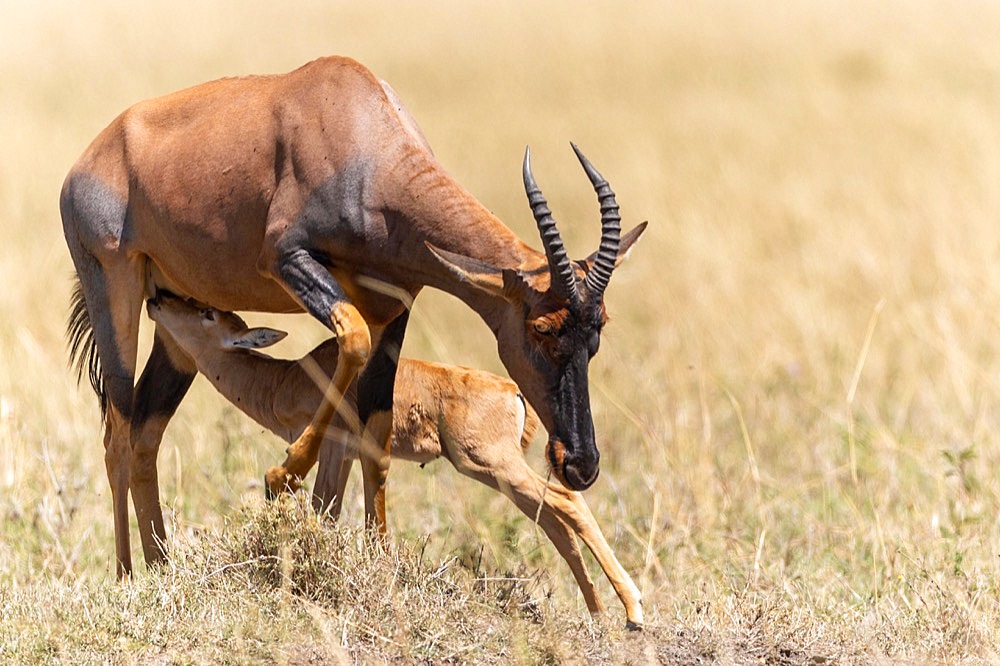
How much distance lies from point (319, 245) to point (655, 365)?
6437 millimetres

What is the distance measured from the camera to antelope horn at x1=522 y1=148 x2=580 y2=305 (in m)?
5.68

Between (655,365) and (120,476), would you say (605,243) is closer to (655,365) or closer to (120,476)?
(120,476)

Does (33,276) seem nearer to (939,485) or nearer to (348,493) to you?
(348,493)

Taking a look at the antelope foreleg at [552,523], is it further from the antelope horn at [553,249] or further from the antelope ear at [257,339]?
the antelope horn at [553,249]

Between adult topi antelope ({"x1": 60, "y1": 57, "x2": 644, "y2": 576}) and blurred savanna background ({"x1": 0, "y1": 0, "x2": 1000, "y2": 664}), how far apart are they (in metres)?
0.70

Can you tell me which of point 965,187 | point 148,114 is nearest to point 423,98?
point 965,187

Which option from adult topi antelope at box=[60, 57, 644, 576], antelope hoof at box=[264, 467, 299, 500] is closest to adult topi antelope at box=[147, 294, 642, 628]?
adult topi antelope at box=[60, 57, 644, 576]

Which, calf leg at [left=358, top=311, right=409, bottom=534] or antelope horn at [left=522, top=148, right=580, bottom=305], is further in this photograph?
calf leg at [left=358, top=311, right=409, bottom=534]

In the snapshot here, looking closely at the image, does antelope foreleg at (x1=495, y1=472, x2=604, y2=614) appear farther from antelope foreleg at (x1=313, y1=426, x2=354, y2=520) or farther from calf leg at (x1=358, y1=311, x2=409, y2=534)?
antelope foreleg at (x1=313, y1=426, x2=354, y2=520)

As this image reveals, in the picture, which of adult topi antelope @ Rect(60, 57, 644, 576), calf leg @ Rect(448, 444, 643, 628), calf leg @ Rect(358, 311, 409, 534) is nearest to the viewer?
adult topi antelope @ Rect(60, 57, 644, 576)

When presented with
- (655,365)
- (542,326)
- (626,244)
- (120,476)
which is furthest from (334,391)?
(655,365)

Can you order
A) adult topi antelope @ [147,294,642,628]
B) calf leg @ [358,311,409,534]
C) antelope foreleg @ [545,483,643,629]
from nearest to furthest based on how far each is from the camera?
1. antelope foreleg @ [545,483,643,629]
2. calf leg @ [358,311,409,534]
3. adult topi antelope @ [147,294,642,628]

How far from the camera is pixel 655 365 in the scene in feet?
40.5

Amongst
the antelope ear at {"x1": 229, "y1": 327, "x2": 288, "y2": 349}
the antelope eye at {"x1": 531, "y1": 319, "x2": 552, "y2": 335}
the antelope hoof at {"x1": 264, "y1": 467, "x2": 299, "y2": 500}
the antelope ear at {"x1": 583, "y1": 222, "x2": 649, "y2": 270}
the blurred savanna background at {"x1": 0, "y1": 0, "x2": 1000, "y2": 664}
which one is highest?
the antelope ear at {"x1": 583, "y1": 222, "x2": 649, "y2": 270}
